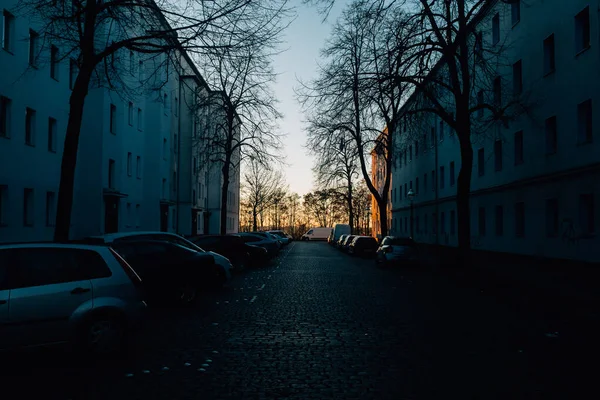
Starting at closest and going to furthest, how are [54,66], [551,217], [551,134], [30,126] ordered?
1. [30,126]
2. [551,217]
3. [551,134]
4. [54,66]

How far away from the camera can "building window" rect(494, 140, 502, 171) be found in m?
33.8

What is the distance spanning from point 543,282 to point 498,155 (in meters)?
17.7

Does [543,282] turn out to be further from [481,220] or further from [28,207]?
[481,220]

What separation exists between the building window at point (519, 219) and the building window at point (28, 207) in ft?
73.4

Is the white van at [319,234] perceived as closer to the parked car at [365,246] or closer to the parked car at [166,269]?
the parked car at [365,246]

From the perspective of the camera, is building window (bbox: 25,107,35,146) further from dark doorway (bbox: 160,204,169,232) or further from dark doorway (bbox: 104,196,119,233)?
dark doorway (bbox: 160,204,169,232)

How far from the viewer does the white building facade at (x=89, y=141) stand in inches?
907

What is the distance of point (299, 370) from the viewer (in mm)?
6961

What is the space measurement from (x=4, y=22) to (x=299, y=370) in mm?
21371

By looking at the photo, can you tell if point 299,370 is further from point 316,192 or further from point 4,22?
point 316,192

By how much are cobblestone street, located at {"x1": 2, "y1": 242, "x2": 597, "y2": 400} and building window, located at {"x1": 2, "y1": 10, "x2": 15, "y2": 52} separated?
52.0ft

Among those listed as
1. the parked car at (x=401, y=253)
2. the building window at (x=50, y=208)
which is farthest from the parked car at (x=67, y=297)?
the building window at (x=50, y=208)

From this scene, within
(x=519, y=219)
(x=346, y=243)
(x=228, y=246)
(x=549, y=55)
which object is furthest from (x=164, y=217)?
(x=549, y=55)

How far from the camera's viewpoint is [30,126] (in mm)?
26016
